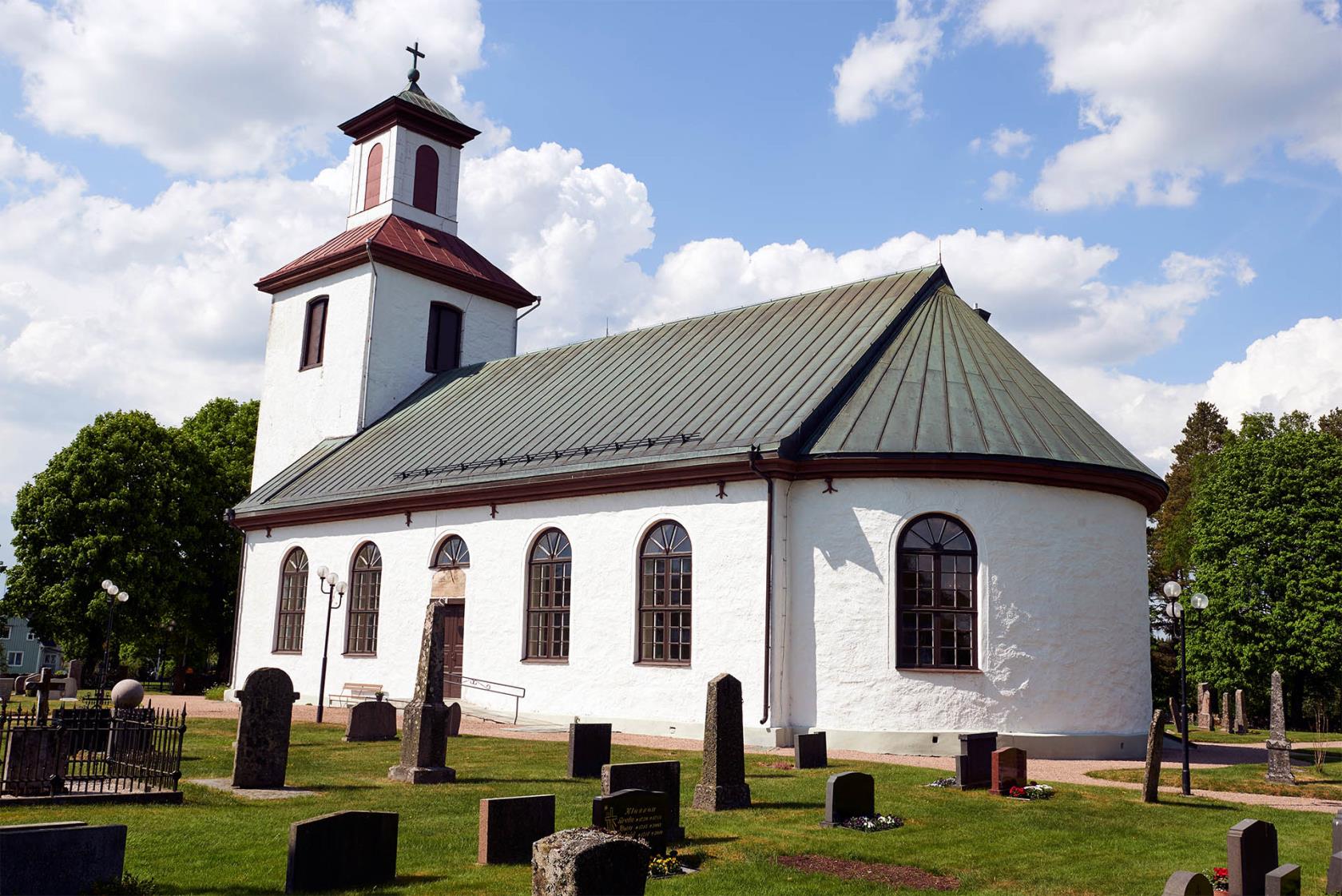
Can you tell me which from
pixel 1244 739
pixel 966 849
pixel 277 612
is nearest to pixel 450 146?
pixel 277 612

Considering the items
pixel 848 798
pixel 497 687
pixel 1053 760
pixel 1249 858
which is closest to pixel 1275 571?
pixel 1053 760

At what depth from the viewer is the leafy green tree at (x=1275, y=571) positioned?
37031 millimetres

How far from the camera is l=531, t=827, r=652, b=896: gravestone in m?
6.57

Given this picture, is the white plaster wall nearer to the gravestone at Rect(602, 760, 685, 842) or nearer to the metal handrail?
the metal handrail

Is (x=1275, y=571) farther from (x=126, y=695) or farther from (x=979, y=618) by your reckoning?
(x=126, y=695)

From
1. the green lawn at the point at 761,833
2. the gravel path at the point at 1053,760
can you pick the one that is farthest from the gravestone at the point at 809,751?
the gravel path at the point at 1053,760

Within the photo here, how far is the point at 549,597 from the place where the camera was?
74.4ft

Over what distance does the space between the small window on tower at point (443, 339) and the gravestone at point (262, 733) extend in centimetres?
2039

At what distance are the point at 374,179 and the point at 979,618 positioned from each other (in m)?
23.7

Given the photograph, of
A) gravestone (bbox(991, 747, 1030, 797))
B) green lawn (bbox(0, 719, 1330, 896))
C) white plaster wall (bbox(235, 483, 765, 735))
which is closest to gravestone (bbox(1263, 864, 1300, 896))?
green lawn (bbox(0, 719, 1330, 896))

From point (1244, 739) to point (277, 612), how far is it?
23.6m

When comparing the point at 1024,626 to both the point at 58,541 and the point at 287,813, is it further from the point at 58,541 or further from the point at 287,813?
the point at 58,541

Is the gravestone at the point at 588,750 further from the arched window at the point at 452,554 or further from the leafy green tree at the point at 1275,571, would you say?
the leafy green tree at the point at 1275,571

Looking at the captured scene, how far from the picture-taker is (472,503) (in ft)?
79.0
